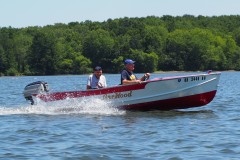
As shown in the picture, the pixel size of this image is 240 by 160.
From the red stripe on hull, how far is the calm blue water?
0.22 meters

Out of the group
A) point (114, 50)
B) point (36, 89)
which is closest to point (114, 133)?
point (36, 89)

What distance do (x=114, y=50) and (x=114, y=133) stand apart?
9844 centimetres

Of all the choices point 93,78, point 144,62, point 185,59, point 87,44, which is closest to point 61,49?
point 87,44

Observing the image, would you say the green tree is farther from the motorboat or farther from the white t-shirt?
the motorboat

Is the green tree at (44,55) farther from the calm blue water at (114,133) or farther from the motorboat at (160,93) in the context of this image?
the motorboat at (160,93)

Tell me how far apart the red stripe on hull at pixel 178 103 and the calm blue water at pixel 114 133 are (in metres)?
0.22

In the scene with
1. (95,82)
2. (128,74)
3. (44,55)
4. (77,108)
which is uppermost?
(44,55)

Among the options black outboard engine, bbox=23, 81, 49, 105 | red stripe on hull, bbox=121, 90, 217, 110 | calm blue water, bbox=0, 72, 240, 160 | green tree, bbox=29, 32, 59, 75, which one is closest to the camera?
calm blue water, bbox=0, 72, 240, 160

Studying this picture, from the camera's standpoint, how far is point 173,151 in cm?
1215

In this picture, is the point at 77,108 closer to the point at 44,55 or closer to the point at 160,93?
the point at 160,93

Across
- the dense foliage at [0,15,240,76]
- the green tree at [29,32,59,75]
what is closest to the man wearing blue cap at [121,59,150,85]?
the dense foliage at [0,15,240,76]

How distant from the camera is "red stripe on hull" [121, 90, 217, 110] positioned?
63.0 ft

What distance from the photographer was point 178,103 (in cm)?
1939

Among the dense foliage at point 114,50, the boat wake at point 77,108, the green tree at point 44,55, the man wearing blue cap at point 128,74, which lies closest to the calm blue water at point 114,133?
the boat wake at point 77,108
